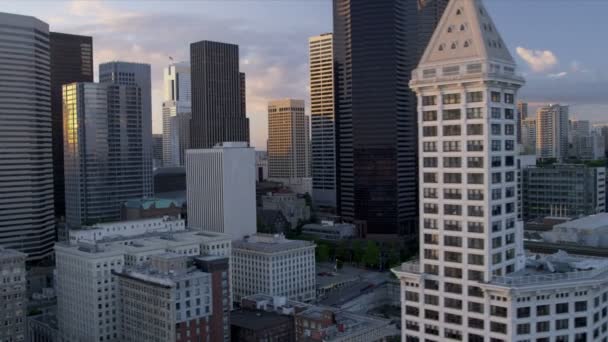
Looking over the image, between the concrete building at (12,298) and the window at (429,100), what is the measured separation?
9250cm

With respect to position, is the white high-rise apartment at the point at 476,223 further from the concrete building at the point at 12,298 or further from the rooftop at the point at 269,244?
the rooftop at the point at 269,244

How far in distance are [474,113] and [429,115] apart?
17.7 ft

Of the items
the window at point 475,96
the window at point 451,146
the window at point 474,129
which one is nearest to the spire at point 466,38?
the window at point 475,96

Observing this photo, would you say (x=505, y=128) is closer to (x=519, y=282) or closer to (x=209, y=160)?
(x=519, y=282)

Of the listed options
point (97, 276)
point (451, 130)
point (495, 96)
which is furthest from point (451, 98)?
point (97, 276)

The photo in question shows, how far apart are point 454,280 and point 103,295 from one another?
290ft

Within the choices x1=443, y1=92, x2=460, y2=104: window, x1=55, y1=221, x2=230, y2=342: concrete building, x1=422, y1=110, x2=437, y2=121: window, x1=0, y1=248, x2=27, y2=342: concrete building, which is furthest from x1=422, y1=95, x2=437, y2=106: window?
x1=0, y1=248, x2=27, y2=342: concrete building

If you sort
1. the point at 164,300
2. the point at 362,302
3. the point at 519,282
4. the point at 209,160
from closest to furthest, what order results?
the point at 519,282, the point at 164,300, the point at 362,302, the point at 209,160

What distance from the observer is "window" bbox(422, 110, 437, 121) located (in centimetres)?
6800

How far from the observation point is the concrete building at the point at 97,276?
423 ft

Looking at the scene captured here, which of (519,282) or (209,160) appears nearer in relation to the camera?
(519,282)

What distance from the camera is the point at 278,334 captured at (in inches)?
4823

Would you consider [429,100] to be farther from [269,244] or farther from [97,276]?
[269,244]

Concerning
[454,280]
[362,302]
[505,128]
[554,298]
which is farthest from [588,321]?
[362,302]
